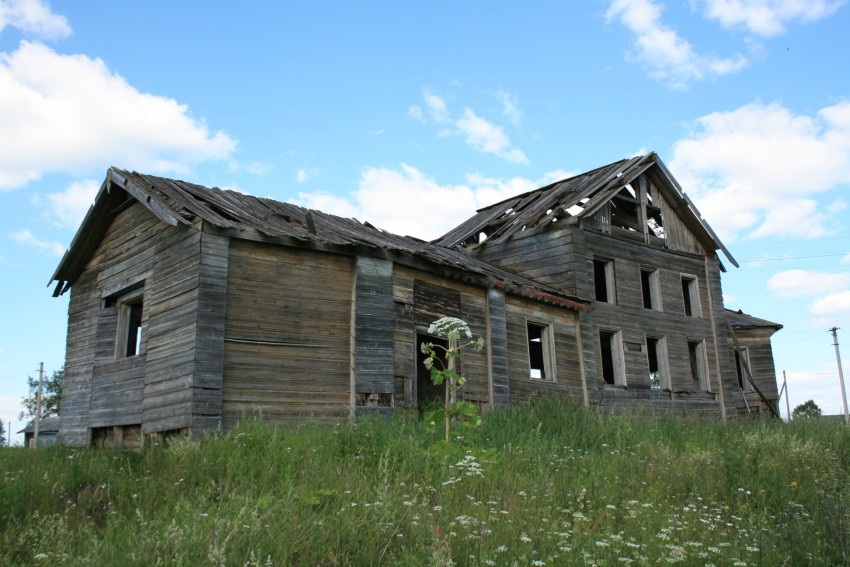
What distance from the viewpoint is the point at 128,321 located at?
1466cm

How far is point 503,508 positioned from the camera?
6688 millimetres

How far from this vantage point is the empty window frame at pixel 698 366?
2161 centimetres

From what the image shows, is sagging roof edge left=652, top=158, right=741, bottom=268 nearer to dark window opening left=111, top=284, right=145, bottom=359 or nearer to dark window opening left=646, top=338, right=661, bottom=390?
dark window opening left=646, top=338, right=661, bottom=390

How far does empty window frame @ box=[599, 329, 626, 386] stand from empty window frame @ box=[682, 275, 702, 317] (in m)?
3.58

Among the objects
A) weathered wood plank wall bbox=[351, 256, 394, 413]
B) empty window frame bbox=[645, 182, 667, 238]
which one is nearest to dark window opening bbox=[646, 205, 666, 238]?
empty window frame bbox=[645, 182, 667, 238]

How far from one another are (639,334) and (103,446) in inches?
556

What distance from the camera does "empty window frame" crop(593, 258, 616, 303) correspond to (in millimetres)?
20125

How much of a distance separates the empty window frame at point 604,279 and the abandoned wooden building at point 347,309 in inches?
4.1

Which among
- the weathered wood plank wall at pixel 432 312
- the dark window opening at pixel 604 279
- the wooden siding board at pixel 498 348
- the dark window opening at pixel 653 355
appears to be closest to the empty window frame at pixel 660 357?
the dark window opening at pixel 653 355

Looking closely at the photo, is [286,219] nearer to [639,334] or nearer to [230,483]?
[230,483]

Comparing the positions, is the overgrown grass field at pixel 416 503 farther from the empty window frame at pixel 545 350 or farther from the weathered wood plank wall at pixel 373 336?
the empty window frame at pixel 545 350

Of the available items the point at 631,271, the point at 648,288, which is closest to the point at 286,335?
the point at 631,271

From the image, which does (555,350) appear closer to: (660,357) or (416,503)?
(660,357)

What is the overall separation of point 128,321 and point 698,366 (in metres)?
16.5
